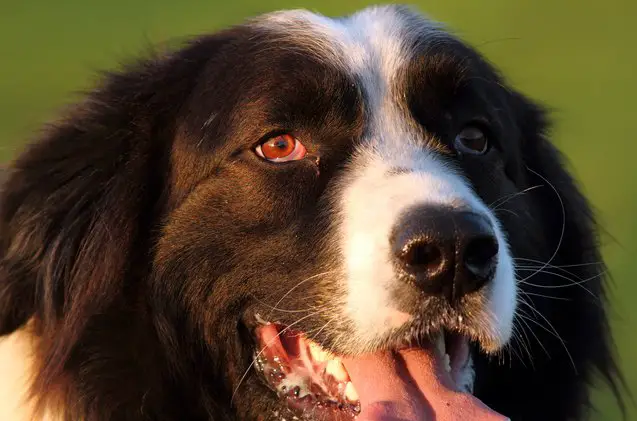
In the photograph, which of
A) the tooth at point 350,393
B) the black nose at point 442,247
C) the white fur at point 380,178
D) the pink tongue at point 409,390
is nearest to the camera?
the black nose at point 442,247

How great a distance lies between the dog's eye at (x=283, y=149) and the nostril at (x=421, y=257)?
0.66 meters

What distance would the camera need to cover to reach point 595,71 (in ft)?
41.7

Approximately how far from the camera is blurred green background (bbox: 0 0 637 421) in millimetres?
9656

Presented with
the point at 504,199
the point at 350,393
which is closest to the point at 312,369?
the point at 350,393

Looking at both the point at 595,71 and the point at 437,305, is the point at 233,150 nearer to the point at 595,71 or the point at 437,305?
the point at 437,305

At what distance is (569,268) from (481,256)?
1.24 meters

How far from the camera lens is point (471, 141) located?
13.3 feet

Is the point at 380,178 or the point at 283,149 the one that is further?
the point at 283,149

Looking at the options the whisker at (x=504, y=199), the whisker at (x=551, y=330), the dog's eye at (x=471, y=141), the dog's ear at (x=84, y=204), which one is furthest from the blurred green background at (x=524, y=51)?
the dog's ear at (x=84, y=204)

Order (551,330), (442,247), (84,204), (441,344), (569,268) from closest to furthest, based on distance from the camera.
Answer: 1. (442,247)
2. (441,344)
3. (84,204)
4. (551,330)
5. (569,268)

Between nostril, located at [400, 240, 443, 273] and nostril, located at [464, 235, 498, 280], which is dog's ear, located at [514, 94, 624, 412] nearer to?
nostril, located at [464, 235, 498, 280]

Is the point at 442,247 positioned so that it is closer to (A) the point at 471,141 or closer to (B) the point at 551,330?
(A) the point at 471,141

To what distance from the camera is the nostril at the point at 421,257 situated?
3.28 metres

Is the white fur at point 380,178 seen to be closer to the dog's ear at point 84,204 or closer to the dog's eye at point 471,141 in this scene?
the dog's eye at point 471,141
